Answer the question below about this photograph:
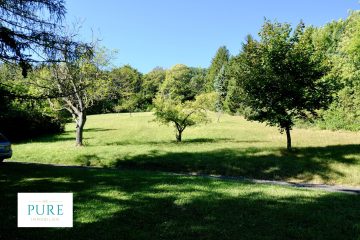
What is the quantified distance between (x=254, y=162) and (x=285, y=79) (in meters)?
4.68

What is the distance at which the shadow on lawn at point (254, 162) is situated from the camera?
52.1ft

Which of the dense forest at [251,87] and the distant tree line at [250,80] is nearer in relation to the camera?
the distant tree line at [250,80]

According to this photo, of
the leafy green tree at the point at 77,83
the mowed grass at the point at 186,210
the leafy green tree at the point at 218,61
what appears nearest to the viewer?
the mowed grass at the point at 186,210

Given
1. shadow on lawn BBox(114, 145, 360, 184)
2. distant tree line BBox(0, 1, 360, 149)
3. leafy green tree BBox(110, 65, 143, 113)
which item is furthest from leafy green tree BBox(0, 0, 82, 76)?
leafy green tree BBox(110, 65, 143, 113)

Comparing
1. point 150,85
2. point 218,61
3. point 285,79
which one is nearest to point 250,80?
point 285,79

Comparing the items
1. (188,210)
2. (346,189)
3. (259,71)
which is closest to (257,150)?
(259,71)

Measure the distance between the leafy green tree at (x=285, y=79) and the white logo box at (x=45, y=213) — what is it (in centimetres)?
1285

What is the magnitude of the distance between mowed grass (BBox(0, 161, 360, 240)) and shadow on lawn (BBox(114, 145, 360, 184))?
3963mm

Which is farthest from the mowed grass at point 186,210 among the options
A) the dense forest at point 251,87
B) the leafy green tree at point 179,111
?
the leafy green tree at point 179,111

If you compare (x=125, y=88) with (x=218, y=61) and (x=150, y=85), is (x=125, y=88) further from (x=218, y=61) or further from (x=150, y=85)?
(x=218, y=61)

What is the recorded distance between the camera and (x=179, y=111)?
28219mm

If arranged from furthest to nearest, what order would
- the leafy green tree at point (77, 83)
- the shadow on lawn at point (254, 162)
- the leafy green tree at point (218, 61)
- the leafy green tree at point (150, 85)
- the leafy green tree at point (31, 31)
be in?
the leafy green tree at point (218, 61), the leafy green tree at point (150, 85), the leafy green tree at point (77, 83), the shadow on lawn at point (254, 162), the leafy green tree at point (31, 31)

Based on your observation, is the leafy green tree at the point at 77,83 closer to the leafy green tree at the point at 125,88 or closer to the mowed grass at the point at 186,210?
the leafy green tree at the point at 125,88

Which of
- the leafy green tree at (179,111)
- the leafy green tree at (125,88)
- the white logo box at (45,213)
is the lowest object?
the white logo box at (45,213)
